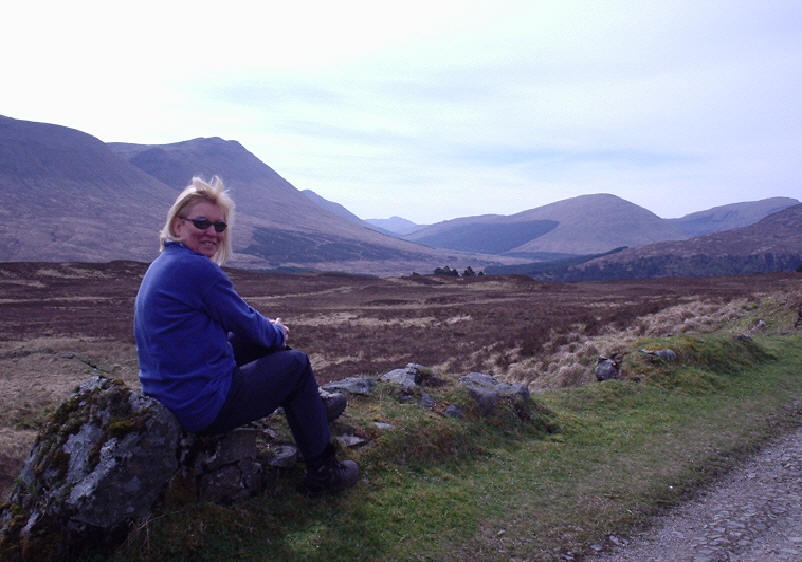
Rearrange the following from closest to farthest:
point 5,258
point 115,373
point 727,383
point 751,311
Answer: point 727,383 → point 115,373 → point 751,311 → point 5,258

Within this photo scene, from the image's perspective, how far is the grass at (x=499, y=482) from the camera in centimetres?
470

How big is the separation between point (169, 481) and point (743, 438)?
859 centimetres

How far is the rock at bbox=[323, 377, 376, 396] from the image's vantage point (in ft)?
26.3

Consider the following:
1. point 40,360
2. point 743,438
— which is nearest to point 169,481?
point 743,438

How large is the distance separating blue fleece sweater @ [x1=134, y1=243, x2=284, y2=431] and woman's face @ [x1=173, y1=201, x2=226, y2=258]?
19cm

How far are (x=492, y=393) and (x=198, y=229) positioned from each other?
523 centimetres

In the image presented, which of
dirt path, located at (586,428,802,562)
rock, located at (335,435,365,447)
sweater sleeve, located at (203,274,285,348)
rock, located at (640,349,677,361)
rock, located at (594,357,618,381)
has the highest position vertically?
sweater sleeve, located at (203,274,285,348)

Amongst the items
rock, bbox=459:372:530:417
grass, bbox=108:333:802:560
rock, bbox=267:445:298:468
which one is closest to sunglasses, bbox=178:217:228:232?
rock, bbox=267:445:298:468

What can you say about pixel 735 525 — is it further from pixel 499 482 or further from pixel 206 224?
pixel 206 224

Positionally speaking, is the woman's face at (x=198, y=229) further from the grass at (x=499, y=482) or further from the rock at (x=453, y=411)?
the rock at (x=453, y=411)

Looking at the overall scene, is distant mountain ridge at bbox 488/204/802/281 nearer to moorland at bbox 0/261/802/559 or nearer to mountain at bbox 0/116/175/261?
moorland at bbox 0/261/802/559

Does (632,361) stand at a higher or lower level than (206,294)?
lower

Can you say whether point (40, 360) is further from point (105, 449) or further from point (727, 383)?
point (727, 383)

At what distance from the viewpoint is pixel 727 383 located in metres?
11.8
